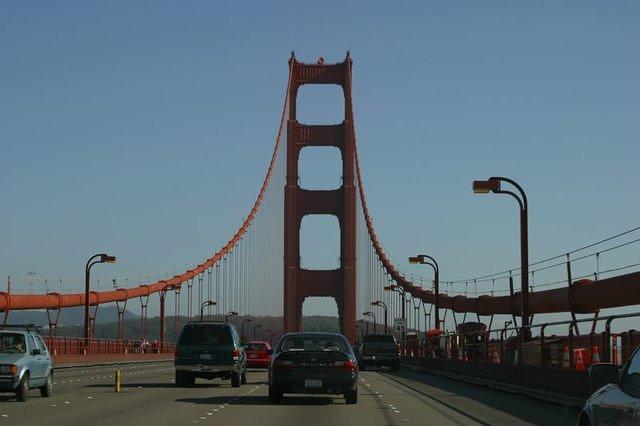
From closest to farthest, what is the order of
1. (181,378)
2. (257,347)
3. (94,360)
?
(181,378), (257,347), (94,360)

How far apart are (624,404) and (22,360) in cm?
1567

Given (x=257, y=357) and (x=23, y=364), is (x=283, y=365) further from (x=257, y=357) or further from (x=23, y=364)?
(x=257, y=357)

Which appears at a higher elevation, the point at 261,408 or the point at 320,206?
the point at 320,206

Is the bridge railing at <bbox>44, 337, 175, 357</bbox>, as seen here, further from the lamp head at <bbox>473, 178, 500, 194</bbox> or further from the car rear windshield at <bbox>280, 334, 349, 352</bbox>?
the car rear windshield at <bbox>280, 334, 349, 352</bbox>

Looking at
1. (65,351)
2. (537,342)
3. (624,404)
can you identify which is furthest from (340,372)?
(65,351)

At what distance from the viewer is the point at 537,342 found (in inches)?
1004

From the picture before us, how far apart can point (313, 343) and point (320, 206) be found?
70.4 m

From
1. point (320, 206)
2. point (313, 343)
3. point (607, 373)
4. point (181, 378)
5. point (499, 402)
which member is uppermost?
point (320, 206)

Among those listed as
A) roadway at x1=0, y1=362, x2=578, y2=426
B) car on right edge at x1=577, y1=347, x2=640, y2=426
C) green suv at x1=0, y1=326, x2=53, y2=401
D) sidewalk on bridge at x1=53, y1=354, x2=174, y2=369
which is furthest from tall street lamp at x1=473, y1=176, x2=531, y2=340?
sidewalk on bridge at x1=53, y1=354, x2=174, y2=369

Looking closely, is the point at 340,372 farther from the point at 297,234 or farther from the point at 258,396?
the point at 297,234

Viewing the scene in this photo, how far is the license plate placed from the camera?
2225cm

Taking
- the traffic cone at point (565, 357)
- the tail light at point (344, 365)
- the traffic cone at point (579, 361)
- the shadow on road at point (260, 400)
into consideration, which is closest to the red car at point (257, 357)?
the shadow on road at point (260, 400)

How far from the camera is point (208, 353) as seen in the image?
29.7 meters

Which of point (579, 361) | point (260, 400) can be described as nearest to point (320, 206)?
point (260, 400)
